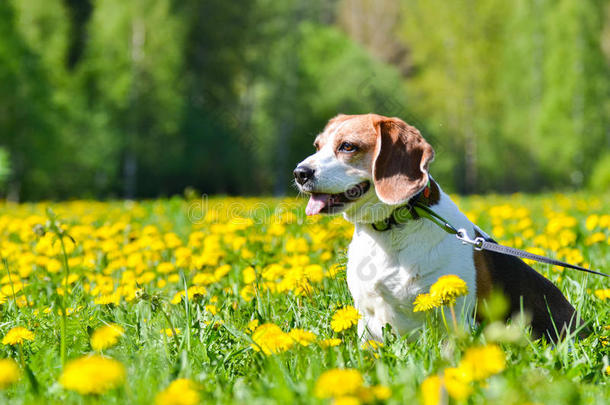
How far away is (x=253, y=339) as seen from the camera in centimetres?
193

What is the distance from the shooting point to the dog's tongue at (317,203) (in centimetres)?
269

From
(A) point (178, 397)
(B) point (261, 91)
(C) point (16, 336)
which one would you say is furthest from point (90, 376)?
(B) point (261, 91)

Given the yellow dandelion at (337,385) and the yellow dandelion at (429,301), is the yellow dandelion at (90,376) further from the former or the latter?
the yellow dandelion at (429,301)

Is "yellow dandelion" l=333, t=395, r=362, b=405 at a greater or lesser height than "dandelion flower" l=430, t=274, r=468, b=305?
lesser

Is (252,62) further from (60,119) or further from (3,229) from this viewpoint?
(3,229)

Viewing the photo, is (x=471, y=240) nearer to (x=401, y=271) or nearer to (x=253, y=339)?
(x=401, y=271)

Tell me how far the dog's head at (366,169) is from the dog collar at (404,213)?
0.03 metres

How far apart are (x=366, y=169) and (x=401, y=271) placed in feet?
1.92

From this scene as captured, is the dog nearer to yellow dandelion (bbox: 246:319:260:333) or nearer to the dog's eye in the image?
the dog's eye

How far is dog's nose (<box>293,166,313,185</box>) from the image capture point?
270cm

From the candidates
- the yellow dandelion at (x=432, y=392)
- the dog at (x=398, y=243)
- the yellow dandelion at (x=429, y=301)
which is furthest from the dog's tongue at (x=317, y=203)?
the yellow dandelion at (x=432, y=392)

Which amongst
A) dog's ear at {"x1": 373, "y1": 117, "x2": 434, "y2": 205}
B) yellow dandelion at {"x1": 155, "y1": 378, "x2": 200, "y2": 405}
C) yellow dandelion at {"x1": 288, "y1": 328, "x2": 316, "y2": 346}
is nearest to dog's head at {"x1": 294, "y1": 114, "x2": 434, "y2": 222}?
dog's ear at {"x1": 373, "y1": 117, "x2": 434, "y2": 205}

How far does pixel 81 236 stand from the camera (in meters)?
4.52

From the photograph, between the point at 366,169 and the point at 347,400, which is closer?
the point at 347,400
